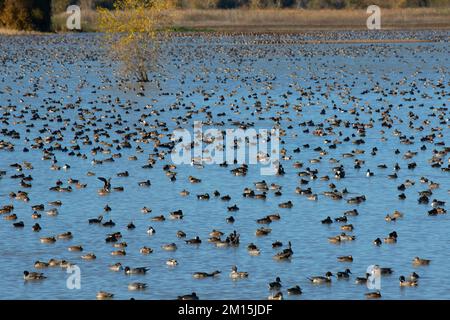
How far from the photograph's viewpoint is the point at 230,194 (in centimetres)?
3588

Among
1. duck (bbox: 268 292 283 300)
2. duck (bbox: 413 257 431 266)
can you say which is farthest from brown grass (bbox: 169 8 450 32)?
duck (bbox: 268 292 283 300)

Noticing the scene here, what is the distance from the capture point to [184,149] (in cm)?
4428

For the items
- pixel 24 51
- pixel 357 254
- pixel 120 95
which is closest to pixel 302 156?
pixel 357 254

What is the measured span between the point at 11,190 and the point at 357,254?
42.9ft

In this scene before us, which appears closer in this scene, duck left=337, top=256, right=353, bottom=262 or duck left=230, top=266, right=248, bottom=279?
duck left=230, top=266, right=248, bottom=279

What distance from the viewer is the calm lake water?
26203mm

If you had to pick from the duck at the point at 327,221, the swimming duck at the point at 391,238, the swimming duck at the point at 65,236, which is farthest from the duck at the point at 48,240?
the swimming duck at the point at 391,238

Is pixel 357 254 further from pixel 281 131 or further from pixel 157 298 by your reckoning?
pixel 281 131

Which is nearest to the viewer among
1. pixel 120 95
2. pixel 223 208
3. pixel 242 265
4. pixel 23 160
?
pixel 242 265

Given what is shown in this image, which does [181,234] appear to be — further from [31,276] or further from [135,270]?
[31,276]

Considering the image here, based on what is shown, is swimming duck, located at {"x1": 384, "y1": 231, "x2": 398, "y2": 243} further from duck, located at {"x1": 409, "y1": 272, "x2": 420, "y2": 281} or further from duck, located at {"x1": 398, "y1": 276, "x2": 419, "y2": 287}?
duck, located at {"x1": 398, "y1": 276, "x2": 419, "y2": 287}

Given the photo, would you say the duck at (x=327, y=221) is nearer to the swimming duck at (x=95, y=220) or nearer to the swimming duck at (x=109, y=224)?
the swimming duck at (x=109, y=224)

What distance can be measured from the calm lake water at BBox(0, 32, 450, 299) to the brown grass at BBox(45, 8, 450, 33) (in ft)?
206

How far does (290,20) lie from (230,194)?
4442 inches
